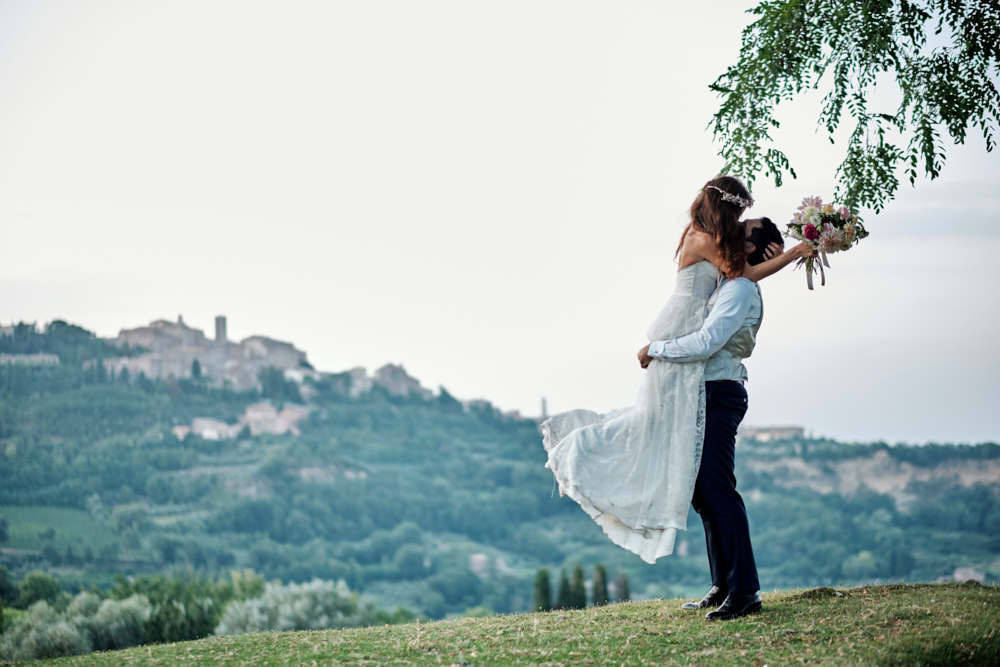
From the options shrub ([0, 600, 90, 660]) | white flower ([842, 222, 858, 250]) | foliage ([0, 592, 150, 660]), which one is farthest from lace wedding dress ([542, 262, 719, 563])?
shrub ([0, 600, 90, 660])

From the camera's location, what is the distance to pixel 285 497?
459 ft

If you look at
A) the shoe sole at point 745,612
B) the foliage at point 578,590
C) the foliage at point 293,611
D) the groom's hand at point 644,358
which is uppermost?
the groom's hand at point 644,358

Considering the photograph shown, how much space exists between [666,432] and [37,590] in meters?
77.8

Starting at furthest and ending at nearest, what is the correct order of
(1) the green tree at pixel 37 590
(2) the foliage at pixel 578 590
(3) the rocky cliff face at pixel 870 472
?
(3) the rocky cliff face at pixel 870 472
(1) the green tree at pixel 37 590
(2) the foliage at pixel 578 590

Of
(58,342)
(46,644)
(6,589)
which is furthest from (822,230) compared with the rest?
(58,342)

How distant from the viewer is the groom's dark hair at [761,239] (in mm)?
5414

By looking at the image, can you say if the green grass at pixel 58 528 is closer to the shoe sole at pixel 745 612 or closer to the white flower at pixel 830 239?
the shoe sole at pixel 745 612

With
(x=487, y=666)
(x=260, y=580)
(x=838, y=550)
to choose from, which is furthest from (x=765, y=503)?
(x=487, y=666)

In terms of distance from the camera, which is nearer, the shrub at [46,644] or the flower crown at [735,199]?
the flower crown at [735,199]

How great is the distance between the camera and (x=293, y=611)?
4722 centimetres

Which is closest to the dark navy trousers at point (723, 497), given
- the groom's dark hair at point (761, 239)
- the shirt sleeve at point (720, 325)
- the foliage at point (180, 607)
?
the shirt sleeve at point (720, 325)

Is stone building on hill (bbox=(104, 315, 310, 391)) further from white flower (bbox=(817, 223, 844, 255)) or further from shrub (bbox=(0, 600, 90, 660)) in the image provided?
white flower (bbox=(817, 223, 844, 255))

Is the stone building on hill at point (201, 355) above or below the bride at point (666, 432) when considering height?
above

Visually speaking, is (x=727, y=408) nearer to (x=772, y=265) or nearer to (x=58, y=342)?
(x=772, y=265)
